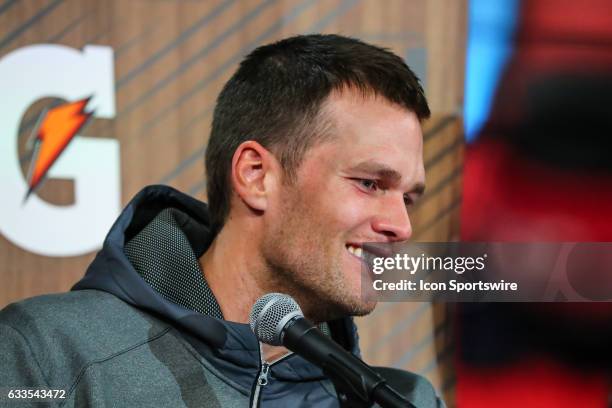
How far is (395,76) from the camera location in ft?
3.24

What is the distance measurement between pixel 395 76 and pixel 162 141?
564 mm

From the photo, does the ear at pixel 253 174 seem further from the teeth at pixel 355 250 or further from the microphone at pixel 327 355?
the microphone at pixel 327 355

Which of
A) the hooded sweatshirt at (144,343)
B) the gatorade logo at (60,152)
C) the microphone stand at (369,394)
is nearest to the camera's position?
the microphone stand at (369,394)

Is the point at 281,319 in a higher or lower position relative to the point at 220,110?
lower

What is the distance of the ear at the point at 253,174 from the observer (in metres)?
0.98

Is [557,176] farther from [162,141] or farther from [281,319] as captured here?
[281,319]

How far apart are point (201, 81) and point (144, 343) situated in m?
0.65

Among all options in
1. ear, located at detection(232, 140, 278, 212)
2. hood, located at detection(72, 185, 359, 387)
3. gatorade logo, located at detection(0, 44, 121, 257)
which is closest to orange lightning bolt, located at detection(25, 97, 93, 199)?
gatorade logo, located at detection(0, 44, 121, 257)

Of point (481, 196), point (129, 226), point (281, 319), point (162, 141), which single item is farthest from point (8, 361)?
point (481, 196)

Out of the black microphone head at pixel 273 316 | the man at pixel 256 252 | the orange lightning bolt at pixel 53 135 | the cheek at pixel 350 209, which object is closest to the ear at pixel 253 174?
the man at pixel 256 252

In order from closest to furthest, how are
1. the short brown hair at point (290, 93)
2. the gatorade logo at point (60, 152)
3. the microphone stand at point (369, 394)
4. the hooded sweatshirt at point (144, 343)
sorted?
the microphone stand at point (369, 394)
the hooded sweatshirt at point (144, 343)
the short brown hair at point (290, 93)
the gatorade logo at point (60, 152)

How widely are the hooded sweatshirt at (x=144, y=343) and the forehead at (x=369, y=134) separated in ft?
0.88

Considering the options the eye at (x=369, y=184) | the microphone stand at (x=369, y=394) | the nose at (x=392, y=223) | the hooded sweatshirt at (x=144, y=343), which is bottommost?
the hooded sweatshirt at (x=144, y=343)

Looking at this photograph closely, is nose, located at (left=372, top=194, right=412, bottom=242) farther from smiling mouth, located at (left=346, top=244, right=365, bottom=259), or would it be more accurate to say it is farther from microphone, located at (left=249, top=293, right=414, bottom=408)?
microphone, located at (left=249, top=293, right=414, bottom=408)
